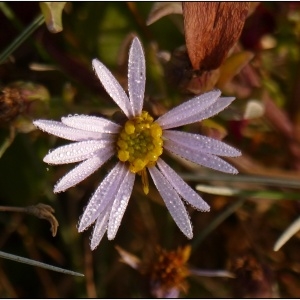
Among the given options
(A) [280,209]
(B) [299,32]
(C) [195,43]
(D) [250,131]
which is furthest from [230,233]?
(C) [195,43]

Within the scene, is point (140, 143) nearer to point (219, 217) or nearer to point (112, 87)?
point (112, 87)

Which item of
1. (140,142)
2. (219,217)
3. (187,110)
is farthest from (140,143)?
(219,217)

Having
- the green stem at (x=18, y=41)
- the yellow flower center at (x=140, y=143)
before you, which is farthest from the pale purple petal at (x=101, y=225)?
the green stem at (x=18, y=41)

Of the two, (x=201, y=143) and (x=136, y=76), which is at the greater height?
(x=136, y=76)

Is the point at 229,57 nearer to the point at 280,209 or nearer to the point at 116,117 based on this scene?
the point at 116,117

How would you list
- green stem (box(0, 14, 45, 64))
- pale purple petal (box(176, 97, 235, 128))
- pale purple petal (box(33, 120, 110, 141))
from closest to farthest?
pale purple petal (box(33, 120, 110, 141)) → pale purple petal (box(176, 97, 235, 128)) → green stem (box(0, 14, 45, 64))

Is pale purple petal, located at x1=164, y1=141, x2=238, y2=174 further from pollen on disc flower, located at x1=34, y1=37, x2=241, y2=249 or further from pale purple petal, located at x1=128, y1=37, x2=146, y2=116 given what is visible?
pale purple petal, located at x1=128, y1=37, x2=146, y2=116

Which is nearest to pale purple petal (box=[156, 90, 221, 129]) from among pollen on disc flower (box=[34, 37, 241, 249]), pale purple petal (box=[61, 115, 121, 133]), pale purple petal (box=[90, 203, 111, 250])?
pollen on disc flower (box=[34, 37, 241, 249])
